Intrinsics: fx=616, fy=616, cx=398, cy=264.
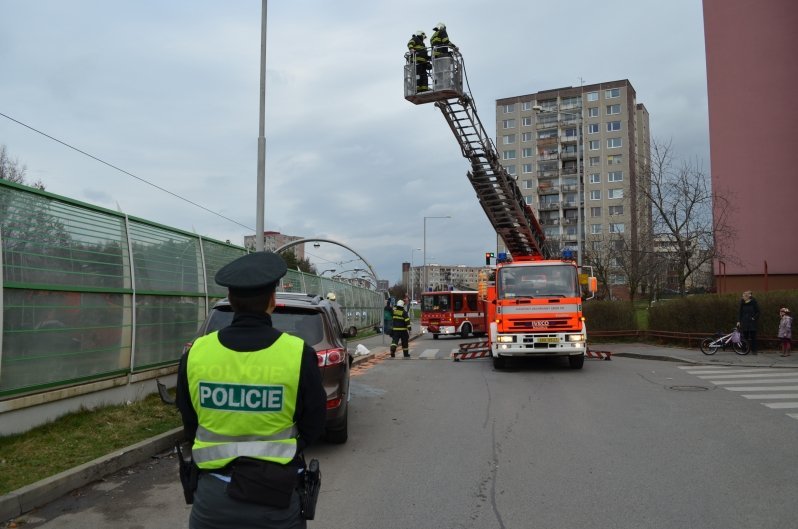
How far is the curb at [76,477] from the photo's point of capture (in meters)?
4.83

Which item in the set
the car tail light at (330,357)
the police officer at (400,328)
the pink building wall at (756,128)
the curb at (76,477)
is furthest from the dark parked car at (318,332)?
the pink building wall at (756,128)

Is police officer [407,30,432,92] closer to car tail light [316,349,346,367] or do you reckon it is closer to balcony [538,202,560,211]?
car tail light [316,349,346,367]

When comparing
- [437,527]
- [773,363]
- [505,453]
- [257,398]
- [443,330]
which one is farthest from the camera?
[443,330]

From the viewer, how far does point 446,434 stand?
7.95 m

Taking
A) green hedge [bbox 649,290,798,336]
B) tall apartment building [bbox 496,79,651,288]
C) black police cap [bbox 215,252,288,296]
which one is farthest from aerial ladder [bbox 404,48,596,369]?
tall apartment building [bbox 496,79,651,288]

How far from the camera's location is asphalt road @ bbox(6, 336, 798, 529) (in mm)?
4883

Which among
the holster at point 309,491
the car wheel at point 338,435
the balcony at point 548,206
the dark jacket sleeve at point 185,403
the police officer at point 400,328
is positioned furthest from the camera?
the balcony at point 548,206

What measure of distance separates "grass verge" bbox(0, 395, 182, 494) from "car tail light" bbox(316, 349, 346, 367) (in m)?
2.24

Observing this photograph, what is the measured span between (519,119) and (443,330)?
59.2 metres

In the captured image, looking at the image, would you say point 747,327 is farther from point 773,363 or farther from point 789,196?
point 789,196

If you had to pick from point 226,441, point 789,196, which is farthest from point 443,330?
point 226,441

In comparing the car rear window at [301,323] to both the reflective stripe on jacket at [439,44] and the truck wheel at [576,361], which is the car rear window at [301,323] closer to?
the reflective stripe on jacket at [439,44]

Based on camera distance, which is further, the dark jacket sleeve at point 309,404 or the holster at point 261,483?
the dark jacket sleeve at point 309,404

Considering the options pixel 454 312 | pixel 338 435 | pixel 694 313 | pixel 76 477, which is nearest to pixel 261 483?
pixel 76 477
